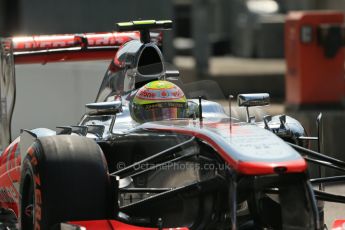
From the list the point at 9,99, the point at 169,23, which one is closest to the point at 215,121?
the point at 169,23

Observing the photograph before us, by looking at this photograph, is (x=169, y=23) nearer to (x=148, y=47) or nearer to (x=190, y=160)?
(x=148, y=47)

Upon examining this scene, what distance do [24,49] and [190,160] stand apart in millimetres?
3959

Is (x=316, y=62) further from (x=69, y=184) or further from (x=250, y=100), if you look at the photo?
(x=69, y=184)

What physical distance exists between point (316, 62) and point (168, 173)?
10.0 meters

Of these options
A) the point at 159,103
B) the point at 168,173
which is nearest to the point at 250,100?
the point at 159,103

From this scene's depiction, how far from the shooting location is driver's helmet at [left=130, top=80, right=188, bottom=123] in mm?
7242

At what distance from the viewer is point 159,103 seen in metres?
7.25

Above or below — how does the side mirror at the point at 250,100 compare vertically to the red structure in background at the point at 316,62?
above

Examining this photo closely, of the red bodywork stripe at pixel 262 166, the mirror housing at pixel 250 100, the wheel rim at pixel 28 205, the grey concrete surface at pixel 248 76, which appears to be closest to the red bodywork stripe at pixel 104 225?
the wheel rim at pixel 28 205

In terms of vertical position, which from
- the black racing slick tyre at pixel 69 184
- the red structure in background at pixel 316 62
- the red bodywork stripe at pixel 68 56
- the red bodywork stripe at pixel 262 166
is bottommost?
the red structure in background at pixel 316 62

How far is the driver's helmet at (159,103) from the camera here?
724cm

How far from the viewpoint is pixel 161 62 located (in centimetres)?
827

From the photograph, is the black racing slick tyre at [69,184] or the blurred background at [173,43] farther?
the blurred background at [173,43]

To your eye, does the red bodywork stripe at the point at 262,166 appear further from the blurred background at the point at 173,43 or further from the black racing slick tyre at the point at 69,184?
the blurred background at the point at 173,43
